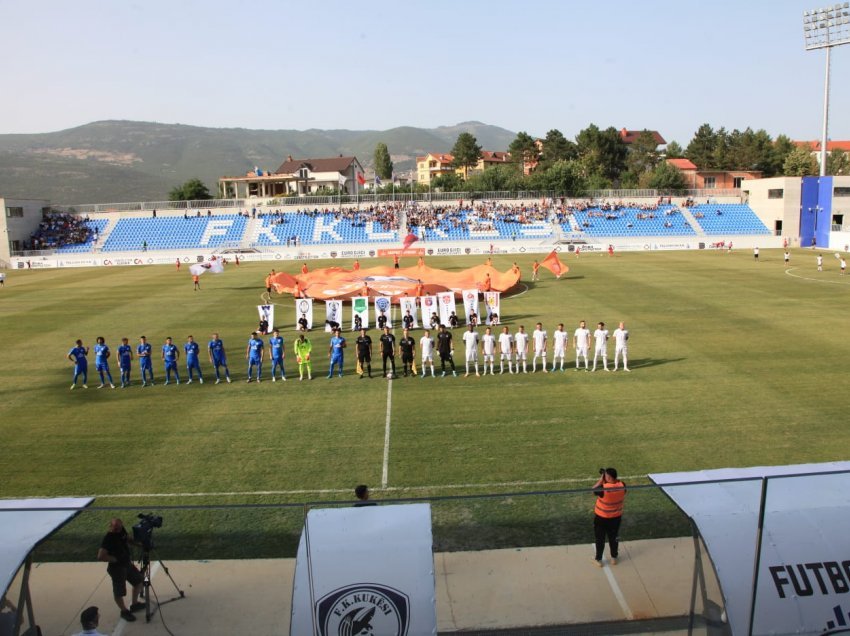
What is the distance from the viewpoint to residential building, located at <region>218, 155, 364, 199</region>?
3730 inches

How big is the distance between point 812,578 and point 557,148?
346ft

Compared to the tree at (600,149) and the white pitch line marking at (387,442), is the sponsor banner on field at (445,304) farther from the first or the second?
the tree at (600,149)

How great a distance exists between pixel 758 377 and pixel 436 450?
362 inches

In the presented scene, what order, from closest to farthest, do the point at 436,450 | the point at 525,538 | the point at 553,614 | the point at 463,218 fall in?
the point at 553,614
the point at 525,538
the point at 436,450
the point at 463,218

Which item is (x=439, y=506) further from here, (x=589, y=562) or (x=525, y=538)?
(x=589, y=562)

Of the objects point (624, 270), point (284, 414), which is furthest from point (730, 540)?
point (624, 270)

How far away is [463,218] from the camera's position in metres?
63.8

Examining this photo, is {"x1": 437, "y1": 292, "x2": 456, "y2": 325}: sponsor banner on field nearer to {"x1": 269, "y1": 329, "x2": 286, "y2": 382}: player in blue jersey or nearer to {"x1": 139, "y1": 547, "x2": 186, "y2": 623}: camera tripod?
{"x1": 269, "y1": 329, "x2": 286, "y2": 382}: player in blue jersey

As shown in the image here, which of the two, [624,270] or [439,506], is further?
[624,270]

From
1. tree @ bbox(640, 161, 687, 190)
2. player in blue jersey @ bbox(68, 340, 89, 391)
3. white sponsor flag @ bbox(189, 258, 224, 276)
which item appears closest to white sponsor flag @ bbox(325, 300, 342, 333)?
player in blue jersey @ bbox(68, 340, 89, 391)

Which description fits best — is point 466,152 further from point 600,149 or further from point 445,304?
point 445,304

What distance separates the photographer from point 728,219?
61.9 meters

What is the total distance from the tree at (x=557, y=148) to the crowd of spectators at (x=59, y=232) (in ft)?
224

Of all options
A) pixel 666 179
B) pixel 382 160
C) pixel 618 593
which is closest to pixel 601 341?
pixel 618 593
